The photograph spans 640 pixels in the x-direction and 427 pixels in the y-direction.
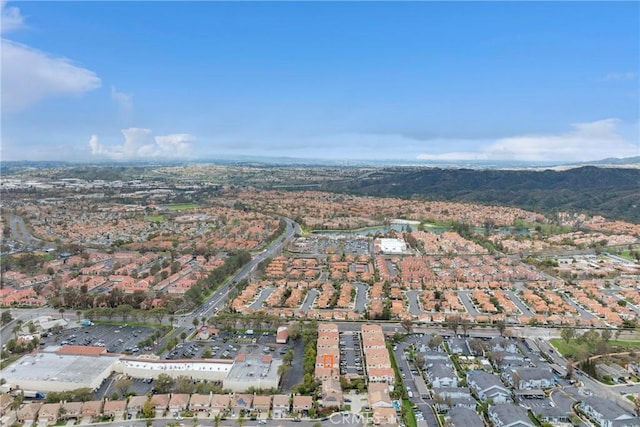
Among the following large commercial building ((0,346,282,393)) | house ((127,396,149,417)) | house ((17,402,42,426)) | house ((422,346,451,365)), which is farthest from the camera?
house ((422,346,451,365))

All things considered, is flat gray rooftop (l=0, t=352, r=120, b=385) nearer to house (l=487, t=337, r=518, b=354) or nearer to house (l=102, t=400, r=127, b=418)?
house (l=102, t=400, r=127, b=418)

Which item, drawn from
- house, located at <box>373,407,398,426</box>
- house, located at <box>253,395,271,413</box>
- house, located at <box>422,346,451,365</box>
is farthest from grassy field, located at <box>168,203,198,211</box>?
house, located at <box>373,407,398,426</box>

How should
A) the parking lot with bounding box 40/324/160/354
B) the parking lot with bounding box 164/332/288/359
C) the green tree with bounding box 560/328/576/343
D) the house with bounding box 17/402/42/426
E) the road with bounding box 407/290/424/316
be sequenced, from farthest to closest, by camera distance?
the road with bounding box 407/290/424/316 < the green tree with bounding box 560/328/576/343 < the parking lot with bounding box 40/324/160/354 < the parking lot with bounding box 164/332/288/359 < the house with bounding box 17/402/42/426

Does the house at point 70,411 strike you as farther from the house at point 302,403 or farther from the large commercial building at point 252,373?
the house at point 302,403

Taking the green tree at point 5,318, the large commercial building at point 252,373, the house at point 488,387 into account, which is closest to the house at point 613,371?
the house at point 488,387

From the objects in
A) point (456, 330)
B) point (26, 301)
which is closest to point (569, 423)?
point (456, 330)

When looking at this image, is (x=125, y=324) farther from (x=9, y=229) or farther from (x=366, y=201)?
(x=366, y=201)
